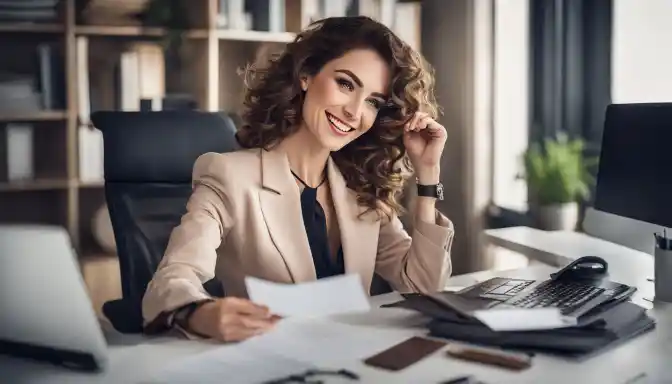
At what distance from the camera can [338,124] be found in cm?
150

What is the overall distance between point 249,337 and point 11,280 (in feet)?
1.16

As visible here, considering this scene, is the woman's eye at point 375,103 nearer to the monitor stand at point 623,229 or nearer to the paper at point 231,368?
the monitor stand at point 623,229

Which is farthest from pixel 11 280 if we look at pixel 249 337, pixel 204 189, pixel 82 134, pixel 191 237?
pixel 82 134

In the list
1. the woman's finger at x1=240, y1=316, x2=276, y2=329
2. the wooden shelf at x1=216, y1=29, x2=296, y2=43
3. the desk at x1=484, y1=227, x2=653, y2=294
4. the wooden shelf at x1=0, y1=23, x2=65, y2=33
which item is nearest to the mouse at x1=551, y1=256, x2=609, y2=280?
the desk at x1=484, y1=227, x2=653, y2=294

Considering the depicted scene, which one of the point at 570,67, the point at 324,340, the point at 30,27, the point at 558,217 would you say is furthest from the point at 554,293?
the point at 30,27

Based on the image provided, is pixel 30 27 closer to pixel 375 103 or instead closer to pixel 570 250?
pixel 375 103

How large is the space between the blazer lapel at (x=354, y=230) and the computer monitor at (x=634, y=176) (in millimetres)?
508

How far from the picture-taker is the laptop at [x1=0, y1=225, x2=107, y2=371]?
0.79 metres

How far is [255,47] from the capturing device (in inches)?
112

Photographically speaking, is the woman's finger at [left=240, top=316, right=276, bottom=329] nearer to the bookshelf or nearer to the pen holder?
the pen holder

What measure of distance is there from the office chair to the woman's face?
0.31 meters

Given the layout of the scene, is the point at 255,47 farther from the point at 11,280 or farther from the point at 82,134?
the point at 11,280

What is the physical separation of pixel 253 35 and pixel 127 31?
1.43ft

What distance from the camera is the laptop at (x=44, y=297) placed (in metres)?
0.79
